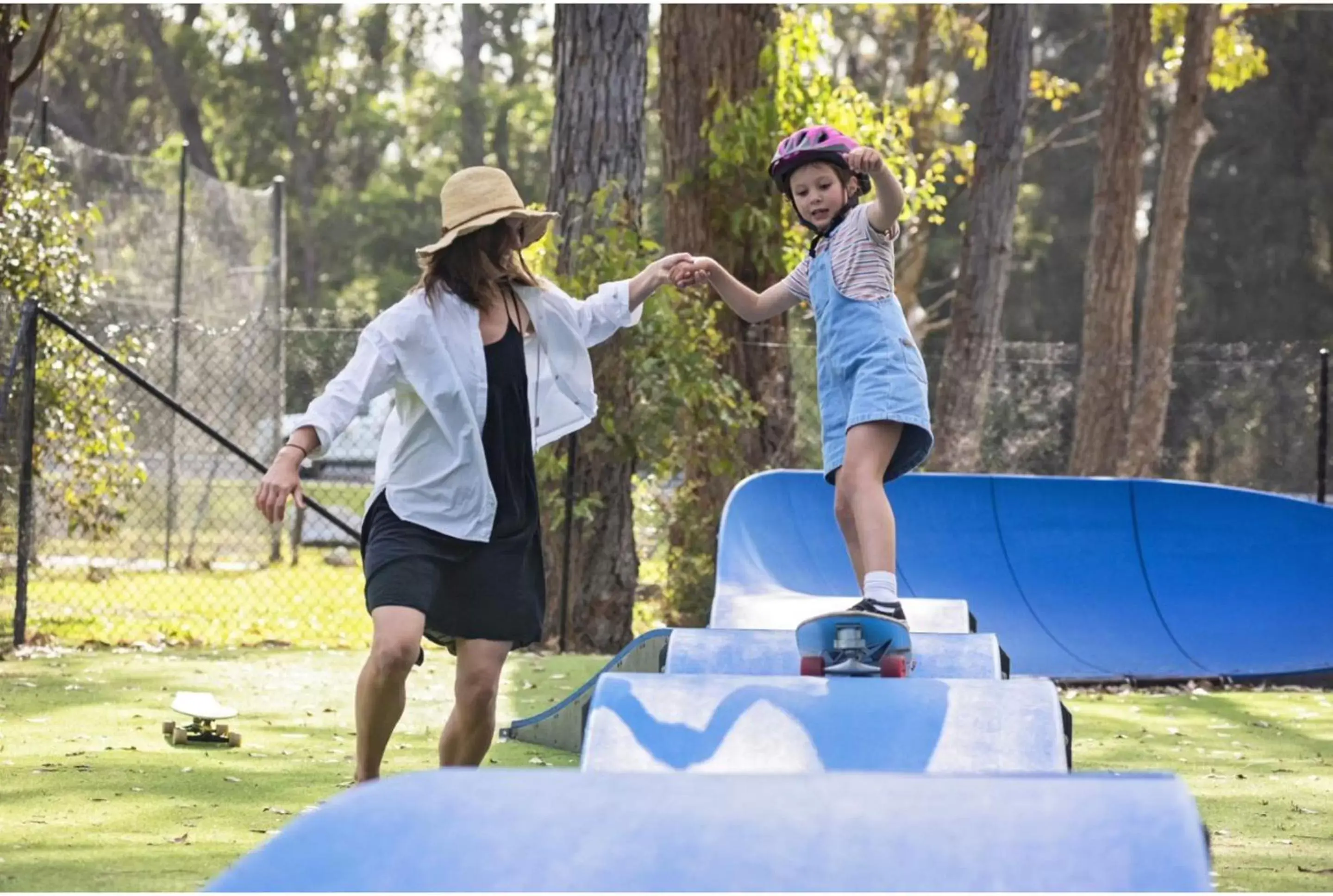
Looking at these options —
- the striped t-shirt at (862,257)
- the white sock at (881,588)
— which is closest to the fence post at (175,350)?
the striped t-shirt at (862,257)

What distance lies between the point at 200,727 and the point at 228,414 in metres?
8.17

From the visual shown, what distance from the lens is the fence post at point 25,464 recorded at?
940cm

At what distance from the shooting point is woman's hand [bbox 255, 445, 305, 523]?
4207 millimetres

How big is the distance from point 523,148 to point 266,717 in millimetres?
39433

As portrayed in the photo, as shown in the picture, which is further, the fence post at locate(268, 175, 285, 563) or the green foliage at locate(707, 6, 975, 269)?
the fence post at locate(268, 175, 285, 563)

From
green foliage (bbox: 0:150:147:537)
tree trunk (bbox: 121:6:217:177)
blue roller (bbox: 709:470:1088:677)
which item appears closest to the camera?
blue roller (bbox: 709:470:1088:677)

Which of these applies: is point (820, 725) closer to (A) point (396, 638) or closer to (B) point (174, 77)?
(A) point (396, 638)

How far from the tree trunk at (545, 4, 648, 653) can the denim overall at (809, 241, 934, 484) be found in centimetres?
464

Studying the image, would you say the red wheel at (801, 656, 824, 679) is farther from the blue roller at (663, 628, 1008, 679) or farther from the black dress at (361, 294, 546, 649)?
the black dress at (361, 294, 546, 649)

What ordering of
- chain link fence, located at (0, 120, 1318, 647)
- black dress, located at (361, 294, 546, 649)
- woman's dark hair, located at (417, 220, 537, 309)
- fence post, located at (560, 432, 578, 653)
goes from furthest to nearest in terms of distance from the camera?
chain link fence, located at (0, 120, 1318, 647)
fence post, located at (560, 432, 578, 653)
woman's dark hair, located at (417, 220, 537, 309)
black dress, located at (361, 294, 546, 649)

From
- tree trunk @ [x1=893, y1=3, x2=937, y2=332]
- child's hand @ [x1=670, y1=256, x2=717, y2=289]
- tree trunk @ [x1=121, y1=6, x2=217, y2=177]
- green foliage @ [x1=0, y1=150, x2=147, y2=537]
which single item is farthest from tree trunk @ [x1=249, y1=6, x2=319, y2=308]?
child's hand @ [x1=670, y1=256, x2=717, y2=289]

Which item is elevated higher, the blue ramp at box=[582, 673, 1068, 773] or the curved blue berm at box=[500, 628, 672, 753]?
the blue ramp at box=[582, 673, 1068, 773]

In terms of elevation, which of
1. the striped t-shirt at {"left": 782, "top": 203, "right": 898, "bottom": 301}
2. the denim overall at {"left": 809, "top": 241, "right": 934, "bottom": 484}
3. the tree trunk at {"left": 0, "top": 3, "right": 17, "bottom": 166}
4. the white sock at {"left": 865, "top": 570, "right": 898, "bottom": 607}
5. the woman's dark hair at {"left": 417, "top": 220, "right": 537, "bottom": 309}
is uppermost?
the tree trunk at {"left": 0, "top": 3, "right": 17, "bottom": 166}

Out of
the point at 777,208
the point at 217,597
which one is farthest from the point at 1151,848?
the point at 217,597
